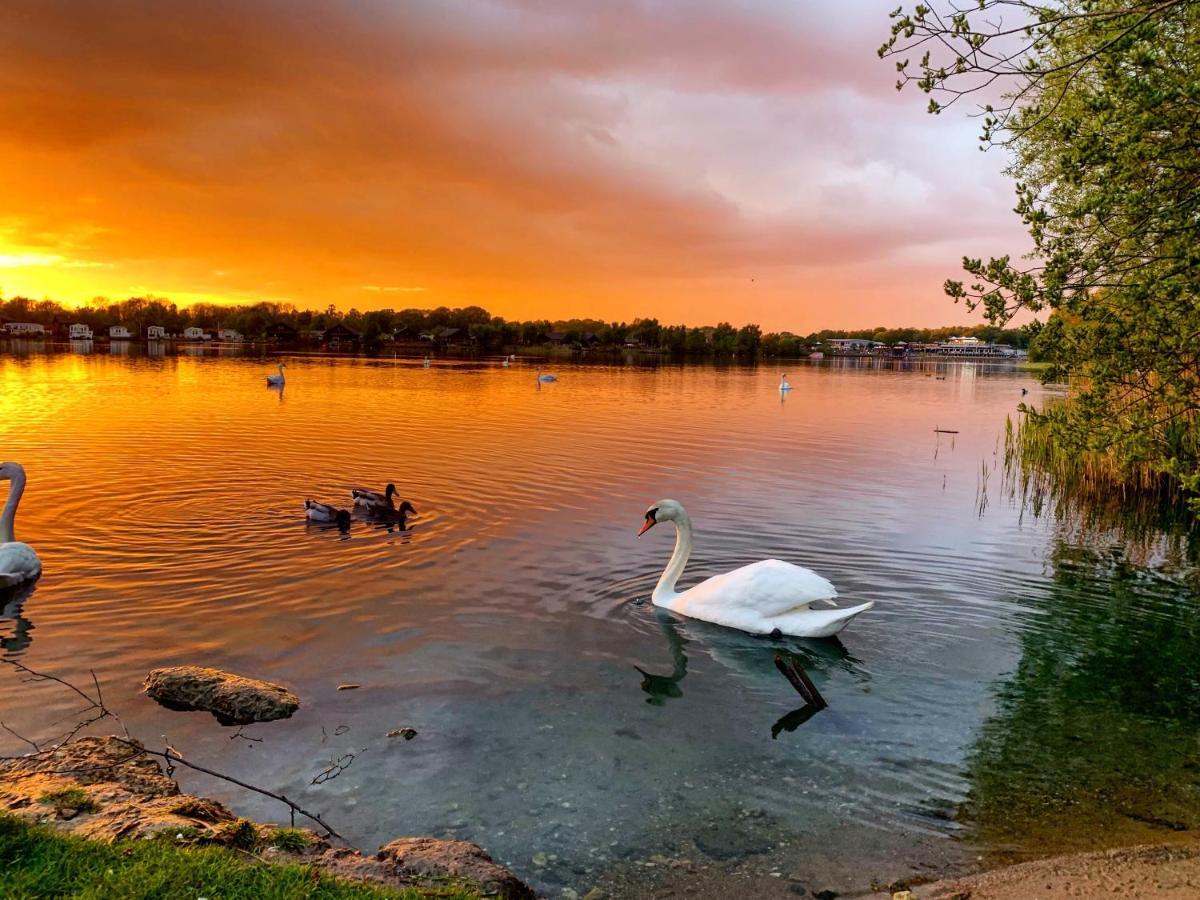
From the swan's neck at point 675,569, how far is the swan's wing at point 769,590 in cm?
72

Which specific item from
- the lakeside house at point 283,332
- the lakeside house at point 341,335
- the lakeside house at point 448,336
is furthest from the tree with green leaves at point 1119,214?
the lakeside house at point 283,332

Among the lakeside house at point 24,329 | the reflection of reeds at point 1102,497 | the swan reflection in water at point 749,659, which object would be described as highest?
the lakeside house at point 24,329

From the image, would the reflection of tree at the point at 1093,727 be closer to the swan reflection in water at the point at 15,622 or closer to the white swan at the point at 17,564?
the swan reflection in water at the point at 15,622

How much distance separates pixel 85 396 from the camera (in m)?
37.5

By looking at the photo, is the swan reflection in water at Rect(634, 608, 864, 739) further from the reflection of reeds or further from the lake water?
the reflection of reeds

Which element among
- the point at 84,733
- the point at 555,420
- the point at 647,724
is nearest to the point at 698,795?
the point at 647,724

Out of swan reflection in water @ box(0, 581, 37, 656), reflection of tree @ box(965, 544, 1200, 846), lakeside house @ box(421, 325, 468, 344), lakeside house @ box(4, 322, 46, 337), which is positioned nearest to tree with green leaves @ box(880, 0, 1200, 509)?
reflection of tree @ box(965, 544, 1200, 846)

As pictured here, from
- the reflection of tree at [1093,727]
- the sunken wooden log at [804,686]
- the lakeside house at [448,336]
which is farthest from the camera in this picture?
the lakeside house at [448,336]

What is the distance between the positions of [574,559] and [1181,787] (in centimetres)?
896

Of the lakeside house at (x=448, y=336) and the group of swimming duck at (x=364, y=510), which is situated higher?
the lakeside house at (x=448, y=336)

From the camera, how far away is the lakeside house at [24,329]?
182 meters

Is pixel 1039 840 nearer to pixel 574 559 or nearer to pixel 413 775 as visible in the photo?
pixel 413 775

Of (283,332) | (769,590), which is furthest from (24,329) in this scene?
(769,590)

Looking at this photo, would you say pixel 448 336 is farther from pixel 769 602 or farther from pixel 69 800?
pixel 69 800
